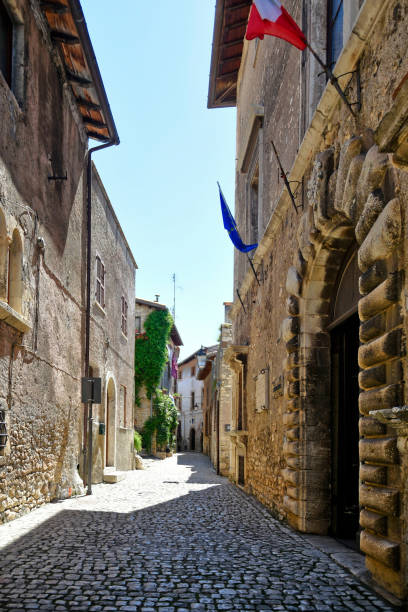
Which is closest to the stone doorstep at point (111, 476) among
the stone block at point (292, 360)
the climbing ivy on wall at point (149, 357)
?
the stone block at point (292, 360)

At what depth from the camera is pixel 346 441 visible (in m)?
6.15

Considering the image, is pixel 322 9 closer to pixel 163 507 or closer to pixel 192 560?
pixel 192 560

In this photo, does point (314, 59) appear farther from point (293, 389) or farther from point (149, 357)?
point (149, 357)

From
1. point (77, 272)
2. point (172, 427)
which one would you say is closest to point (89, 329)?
point (77, 272)

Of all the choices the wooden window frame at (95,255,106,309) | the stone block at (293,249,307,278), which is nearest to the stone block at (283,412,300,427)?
the stone block at (293,249,307,278)

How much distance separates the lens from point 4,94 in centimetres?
688

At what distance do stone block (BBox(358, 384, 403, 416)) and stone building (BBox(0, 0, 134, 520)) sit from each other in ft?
13.4

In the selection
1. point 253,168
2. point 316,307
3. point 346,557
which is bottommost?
point 346,557

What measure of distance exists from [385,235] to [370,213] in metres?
0.34

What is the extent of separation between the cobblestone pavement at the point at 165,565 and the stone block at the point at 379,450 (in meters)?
0.83

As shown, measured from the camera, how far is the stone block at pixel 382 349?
3.73 m

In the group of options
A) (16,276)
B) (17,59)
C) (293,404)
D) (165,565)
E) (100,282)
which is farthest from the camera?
(100,282)

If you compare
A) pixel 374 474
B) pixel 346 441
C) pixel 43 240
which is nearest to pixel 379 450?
pixel 374 474

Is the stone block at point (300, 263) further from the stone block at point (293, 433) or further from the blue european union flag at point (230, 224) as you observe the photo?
the blue european union flag at point (230, 224)
